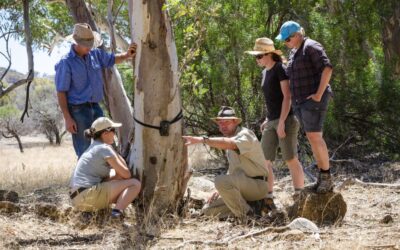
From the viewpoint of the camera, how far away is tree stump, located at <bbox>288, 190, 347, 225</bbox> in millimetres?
5219

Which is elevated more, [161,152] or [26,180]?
[161,152]

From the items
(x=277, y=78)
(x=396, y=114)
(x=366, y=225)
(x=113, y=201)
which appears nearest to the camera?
(x=366, y=225)

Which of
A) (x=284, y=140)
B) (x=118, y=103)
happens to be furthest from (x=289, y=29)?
(x=118, y=103)

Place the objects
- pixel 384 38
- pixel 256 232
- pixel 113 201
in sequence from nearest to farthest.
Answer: pixel 256 232
pixel 113 201
pixel 384 38

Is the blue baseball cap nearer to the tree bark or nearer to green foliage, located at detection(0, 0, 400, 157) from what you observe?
the tree bark

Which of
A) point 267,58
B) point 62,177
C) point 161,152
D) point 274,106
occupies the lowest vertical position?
point 62,177

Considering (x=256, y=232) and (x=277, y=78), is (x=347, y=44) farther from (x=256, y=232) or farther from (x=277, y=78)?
(x=256, y=232)

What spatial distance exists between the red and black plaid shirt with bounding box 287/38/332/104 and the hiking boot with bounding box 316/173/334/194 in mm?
700

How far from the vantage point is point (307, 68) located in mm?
5340

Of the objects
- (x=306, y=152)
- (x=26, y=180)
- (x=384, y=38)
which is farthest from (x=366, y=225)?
(x=384, y=38)

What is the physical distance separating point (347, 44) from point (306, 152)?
205 centimetres

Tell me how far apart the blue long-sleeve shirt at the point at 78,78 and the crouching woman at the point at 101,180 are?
507 mm

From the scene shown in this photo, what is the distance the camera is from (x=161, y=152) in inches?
222

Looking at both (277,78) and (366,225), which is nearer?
(366,225)
